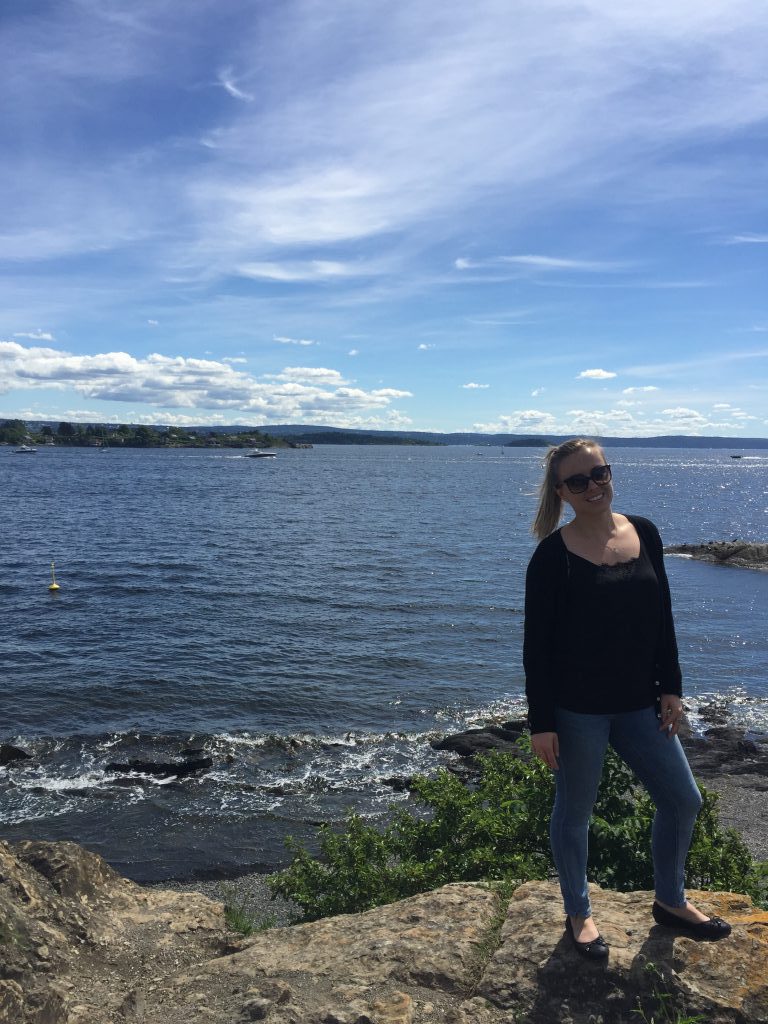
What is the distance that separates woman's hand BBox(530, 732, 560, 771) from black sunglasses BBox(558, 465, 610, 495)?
1330mm

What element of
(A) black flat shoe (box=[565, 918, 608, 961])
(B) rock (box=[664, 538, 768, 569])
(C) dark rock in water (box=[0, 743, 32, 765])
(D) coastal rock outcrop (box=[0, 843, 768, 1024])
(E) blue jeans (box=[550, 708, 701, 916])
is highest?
(E) blue jeans (box=[550, 708, 701, 916])

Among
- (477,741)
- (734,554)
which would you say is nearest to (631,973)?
(477,741)

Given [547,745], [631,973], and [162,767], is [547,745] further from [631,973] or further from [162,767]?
[162,767]

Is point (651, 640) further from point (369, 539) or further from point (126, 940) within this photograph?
point (369, 539)

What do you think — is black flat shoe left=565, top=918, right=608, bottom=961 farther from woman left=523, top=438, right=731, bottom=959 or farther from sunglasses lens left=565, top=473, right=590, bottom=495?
sunglasses lens left=565, top=473, right=590, bottom=495

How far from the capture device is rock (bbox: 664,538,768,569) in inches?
1849

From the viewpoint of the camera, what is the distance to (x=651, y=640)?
3979 mm

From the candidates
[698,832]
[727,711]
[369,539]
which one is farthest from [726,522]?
[698,832]

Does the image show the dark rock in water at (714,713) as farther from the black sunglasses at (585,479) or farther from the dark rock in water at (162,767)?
the black sunglasses at (585,479)

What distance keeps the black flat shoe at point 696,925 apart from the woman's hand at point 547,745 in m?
1.12

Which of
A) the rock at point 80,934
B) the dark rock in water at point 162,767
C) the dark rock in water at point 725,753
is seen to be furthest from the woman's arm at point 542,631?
the dark rock in water at point 725,753

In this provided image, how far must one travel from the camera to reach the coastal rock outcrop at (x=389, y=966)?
3801 millimetres

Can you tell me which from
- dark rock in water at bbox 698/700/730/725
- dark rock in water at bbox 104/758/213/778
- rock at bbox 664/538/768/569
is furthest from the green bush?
rock at bbox 664/538/768/569

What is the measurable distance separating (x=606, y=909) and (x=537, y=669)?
1.76 metres
